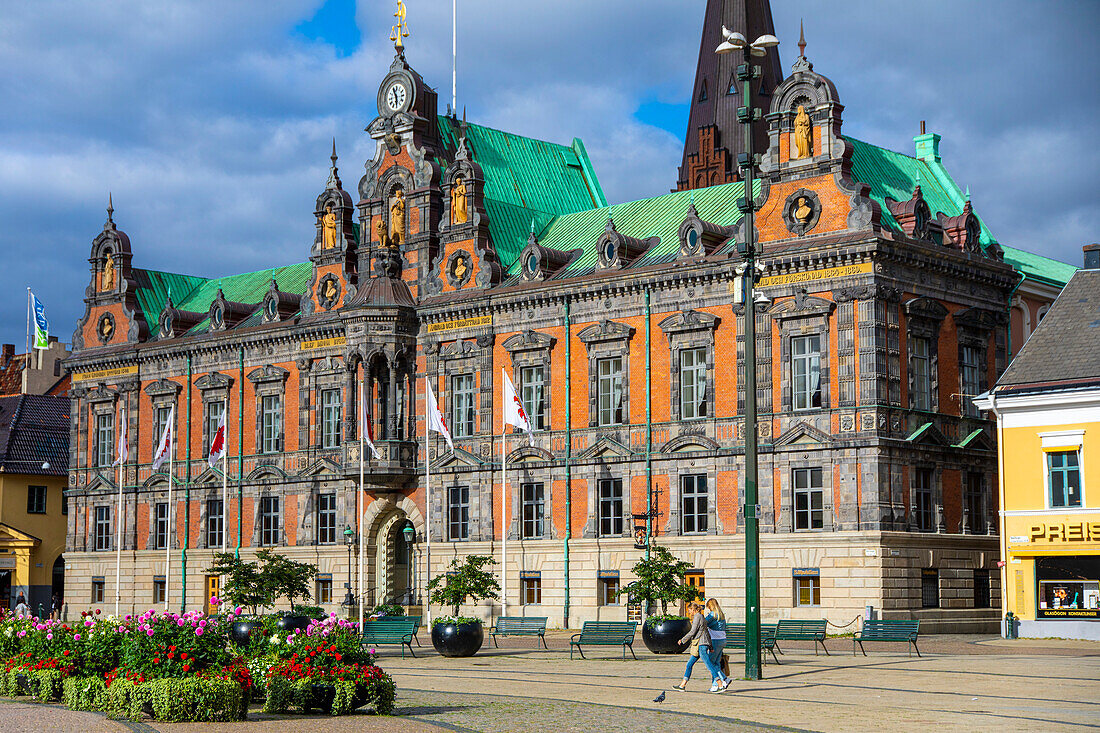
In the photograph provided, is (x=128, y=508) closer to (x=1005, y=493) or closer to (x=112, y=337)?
(x=112, y=337)

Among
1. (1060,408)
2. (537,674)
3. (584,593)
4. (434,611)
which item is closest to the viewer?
(537,674)

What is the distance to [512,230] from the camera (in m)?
65.9

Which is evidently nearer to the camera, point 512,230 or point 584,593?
point 584,593

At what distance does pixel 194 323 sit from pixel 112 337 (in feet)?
17.5

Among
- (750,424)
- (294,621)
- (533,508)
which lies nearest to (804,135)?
(533,508)

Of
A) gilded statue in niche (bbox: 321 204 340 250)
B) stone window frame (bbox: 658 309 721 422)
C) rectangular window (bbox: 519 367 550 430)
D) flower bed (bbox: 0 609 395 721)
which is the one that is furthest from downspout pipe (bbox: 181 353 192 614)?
flower bed (bbox: 0 609 395 721)

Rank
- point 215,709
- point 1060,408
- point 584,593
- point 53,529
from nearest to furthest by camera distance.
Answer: point 215,709 → point 1060,408 → point 584,593 → point 53,529

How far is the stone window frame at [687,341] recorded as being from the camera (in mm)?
54562

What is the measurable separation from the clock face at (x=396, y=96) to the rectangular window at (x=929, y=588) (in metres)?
30.0

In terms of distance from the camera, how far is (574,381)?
5856cm

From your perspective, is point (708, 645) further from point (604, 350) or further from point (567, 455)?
point (567, 455)

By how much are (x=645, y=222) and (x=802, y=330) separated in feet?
39.6

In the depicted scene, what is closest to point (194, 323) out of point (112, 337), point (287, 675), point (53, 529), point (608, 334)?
point (112, 337)

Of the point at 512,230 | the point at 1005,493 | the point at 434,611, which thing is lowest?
the point at 434,611
